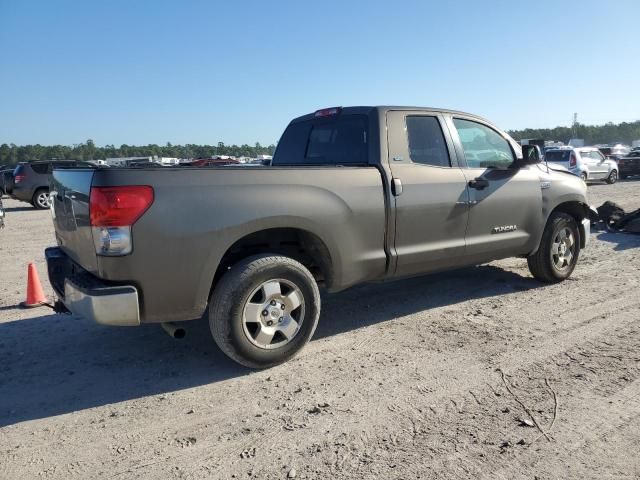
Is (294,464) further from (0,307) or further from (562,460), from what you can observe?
(0,307)

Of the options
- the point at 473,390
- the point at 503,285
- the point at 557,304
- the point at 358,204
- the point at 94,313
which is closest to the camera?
the point at 94,313

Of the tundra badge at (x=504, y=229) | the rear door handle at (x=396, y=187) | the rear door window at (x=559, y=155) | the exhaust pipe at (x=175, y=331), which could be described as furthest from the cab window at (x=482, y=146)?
the rear door window at (x=559, y=155)

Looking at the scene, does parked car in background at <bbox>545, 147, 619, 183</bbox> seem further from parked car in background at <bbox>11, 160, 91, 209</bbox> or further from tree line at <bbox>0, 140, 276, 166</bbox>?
tree line at <bbox>0, 140, 276, 166</bbox>

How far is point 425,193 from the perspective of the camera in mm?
4512

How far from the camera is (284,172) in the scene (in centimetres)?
376

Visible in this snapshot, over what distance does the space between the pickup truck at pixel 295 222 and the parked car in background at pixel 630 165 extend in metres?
22.8

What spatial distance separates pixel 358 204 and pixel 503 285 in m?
2.80

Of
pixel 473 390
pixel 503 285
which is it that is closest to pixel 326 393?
pixel 473 390

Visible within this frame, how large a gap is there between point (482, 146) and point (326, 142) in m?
1.65

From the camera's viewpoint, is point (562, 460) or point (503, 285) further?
point (503, 285)

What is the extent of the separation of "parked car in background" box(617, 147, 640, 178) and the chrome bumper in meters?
27.2

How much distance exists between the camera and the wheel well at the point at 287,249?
3.83 meters

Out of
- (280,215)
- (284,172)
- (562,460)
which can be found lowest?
(562,460)

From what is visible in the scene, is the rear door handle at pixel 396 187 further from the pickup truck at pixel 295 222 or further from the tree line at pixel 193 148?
the tree line at pixel 193 148
